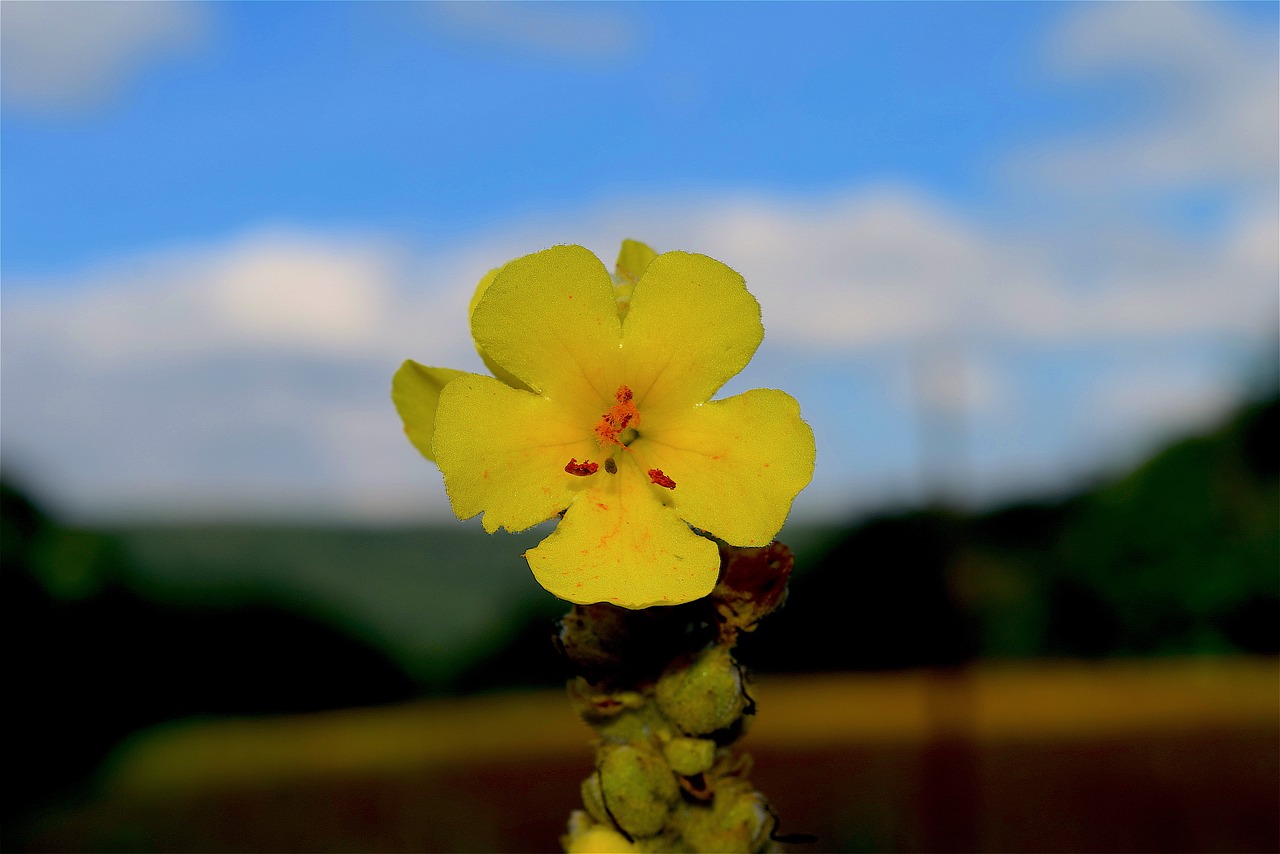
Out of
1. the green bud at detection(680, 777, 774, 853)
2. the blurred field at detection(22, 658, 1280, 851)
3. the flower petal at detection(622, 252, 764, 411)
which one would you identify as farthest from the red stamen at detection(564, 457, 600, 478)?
the blurred field at detection(22, 658, 1280, 851)

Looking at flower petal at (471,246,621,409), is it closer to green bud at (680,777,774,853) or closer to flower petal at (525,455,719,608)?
flower petal at (525,455,719,608)

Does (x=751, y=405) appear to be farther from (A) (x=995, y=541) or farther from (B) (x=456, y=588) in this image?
(A) (x=995, y=541)

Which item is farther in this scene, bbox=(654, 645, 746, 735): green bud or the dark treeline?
the dark treeline

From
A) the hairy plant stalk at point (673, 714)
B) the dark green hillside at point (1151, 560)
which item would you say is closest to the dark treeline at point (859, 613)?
the dark green hillside at point (1151, 560)

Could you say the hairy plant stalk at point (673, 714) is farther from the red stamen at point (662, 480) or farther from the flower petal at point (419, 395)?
the flower petal at point (419, 395)

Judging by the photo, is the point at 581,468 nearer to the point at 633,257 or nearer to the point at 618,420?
the point at 618,420

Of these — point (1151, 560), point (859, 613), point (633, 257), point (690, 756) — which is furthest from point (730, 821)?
point (1151, 560)

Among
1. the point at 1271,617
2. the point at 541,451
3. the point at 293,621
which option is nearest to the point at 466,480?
the point at 541,451
